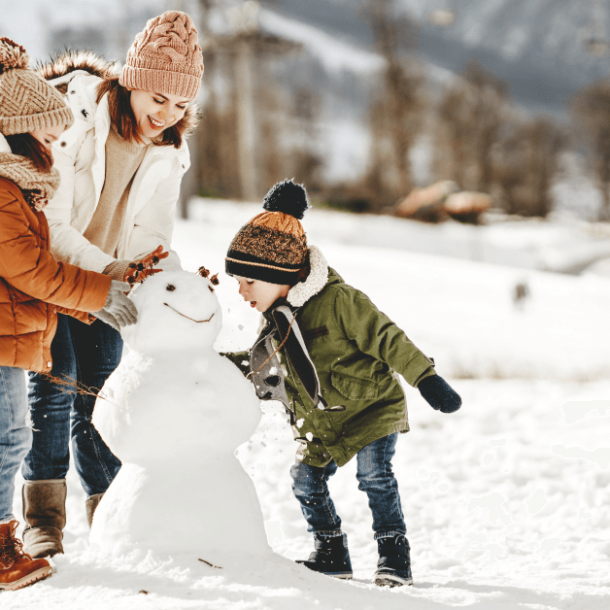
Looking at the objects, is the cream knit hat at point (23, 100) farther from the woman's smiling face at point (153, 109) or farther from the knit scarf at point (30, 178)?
the woman's smiling face at point (153, 109)

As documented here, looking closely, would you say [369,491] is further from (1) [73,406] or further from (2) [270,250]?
(1) [73,406]

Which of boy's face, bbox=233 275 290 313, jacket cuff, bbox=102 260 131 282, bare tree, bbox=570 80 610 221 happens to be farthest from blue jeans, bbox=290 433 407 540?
bare tree, bbox=570 80 610 221

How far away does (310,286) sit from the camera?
87.5 inches

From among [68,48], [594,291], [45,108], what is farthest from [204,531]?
[594,291]

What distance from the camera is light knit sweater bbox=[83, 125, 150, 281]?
87.4 inches

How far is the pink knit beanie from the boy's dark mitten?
4.13 feet

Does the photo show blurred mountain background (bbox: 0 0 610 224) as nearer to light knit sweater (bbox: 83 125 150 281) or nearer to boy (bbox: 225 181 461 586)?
light knit sweater (bbox: 83 125 150 281)

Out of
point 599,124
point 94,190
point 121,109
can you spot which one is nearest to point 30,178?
point 94,190

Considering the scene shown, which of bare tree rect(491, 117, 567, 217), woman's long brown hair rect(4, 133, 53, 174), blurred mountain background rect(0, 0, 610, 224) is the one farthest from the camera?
bare tree rect(491, 117, 567, 217)

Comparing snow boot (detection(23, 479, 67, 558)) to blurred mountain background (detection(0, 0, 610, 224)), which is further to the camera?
blurred mountain background (detection(0, 0, 610, 224))

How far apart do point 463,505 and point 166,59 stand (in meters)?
2.45

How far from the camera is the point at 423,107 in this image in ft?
83.5

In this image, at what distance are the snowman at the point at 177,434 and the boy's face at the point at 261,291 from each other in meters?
0.36

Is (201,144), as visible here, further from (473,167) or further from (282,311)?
(282,311)
